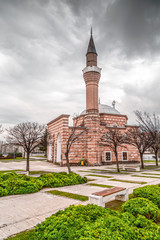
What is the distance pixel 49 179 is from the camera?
36.8 ft

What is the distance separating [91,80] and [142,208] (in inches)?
979

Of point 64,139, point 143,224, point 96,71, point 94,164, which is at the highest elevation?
point 96,71

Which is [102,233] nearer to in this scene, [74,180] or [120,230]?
[120,230]

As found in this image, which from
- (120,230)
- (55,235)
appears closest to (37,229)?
(55,235)

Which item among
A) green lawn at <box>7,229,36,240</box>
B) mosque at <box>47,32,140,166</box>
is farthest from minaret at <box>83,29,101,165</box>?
green lawn at <box>7,229,36,240</box>

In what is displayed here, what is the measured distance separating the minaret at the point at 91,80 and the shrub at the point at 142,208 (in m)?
22.8

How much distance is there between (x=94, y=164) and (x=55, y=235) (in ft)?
78.0

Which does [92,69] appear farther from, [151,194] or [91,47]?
[151,194]

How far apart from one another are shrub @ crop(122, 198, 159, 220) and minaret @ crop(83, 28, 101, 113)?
22.8 m

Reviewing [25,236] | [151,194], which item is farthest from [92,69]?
[25,236]

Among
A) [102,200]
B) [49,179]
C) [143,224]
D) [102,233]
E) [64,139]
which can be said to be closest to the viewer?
[102,233]

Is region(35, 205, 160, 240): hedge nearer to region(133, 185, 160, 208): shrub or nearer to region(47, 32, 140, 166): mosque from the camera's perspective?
region(133, 185, 160, 208): shrub

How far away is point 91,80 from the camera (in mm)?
28453

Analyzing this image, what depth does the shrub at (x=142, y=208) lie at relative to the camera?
523 cm
